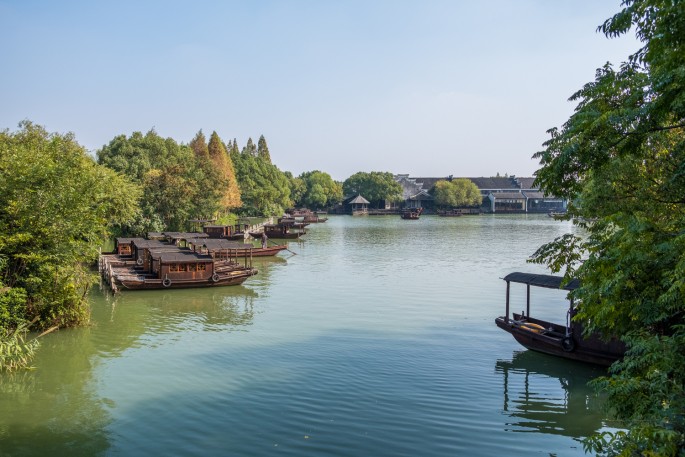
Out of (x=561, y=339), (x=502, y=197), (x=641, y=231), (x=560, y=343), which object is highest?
(x=502, y=197)

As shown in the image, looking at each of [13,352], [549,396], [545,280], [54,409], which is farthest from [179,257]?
[549,396]

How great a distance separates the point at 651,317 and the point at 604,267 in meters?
1.19

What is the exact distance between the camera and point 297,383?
46.0ft

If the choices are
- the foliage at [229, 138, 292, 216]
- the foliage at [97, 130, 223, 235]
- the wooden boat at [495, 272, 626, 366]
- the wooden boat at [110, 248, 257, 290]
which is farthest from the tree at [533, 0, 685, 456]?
the foliage at [229, 138, 292, 216]

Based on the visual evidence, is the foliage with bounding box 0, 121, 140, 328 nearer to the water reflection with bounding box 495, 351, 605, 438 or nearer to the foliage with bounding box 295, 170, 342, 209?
the water reflection with bounding box 495, 351, 605, 438

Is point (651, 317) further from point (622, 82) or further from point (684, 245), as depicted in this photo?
point (622, 82)

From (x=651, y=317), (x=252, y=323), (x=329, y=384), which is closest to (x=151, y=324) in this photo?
(x=252, y=323)

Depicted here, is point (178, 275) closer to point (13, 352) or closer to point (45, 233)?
point (45, 233)

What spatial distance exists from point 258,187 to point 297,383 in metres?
74.2

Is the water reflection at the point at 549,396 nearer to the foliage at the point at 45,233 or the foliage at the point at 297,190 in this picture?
the foliage at the point at 45,233

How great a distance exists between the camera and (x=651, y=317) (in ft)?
29.5

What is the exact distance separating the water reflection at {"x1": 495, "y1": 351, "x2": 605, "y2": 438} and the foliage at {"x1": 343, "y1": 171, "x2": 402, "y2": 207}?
347 feet

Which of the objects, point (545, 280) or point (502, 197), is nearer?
point (545, 280)

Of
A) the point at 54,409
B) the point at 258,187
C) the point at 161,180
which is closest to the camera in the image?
the point at 54,409
